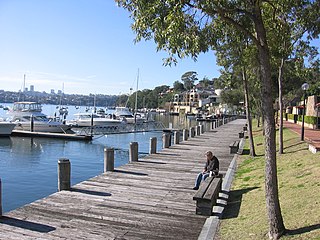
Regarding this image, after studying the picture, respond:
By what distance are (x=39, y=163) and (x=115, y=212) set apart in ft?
56.8

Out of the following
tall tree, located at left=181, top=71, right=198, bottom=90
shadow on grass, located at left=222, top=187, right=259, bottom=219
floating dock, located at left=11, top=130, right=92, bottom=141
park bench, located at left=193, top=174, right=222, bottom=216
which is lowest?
floating dock, located at left=11, top=130, right=92, bottom=141

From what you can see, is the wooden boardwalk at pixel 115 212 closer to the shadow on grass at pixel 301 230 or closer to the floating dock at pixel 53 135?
the shadow on grass at pixel 301 230

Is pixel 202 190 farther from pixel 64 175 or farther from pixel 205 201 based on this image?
pixel 64 175

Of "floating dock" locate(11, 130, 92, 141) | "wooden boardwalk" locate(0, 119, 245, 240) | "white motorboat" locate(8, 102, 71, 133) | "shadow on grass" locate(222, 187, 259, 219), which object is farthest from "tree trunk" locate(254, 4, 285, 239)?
"white motorboat" locate(8, 102, 71, 133)

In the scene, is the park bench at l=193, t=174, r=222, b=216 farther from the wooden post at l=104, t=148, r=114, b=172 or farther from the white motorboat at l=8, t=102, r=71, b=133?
the white motorboat at l=8, t=102, r=71, b=133

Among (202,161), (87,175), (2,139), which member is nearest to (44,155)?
(87,175)

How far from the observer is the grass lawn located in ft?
21.3

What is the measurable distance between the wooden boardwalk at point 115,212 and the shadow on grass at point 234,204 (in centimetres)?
76

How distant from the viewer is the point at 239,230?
705cm

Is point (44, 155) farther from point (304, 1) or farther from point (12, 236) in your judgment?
point (304, 1)

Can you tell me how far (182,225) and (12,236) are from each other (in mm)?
3575

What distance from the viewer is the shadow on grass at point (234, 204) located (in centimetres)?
847

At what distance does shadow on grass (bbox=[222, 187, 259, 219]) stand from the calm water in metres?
8.59

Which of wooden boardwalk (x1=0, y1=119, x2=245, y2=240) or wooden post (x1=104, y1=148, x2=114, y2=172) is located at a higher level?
wooden post (x1=104, y1=148, x2=114, y2=172)
